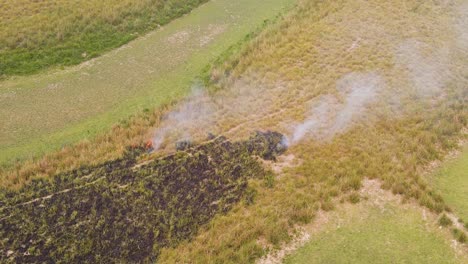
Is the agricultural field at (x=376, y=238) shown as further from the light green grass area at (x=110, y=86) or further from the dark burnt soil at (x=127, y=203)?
the light green grass area at (x=110, y=86)

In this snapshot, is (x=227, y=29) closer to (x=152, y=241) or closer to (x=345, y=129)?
(x=345, y=129)

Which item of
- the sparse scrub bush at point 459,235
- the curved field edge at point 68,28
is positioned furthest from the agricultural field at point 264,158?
the curved field edge at point 68,28

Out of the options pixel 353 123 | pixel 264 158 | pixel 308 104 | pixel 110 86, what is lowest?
pixel 353 123

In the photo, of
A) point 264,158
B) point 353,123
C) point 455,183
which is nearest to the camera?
point 455,183

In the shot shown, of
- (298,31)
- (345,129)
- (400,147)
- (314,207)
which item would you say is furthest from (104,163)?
(298,31)

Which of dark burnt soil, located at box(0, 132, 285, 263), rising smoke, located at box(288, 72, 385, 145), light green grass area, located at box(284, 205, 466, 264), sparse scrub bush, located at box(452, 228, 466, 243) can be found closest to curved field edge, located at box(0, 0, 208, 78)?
dark burnt soil, located at box(0, 132, 285, 263)

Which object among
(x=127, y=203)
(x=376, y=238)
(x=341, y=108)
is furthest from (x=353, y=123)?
(x=127, y=203)

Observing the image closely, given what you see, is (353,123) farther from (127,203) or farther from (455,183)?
(127,203)
